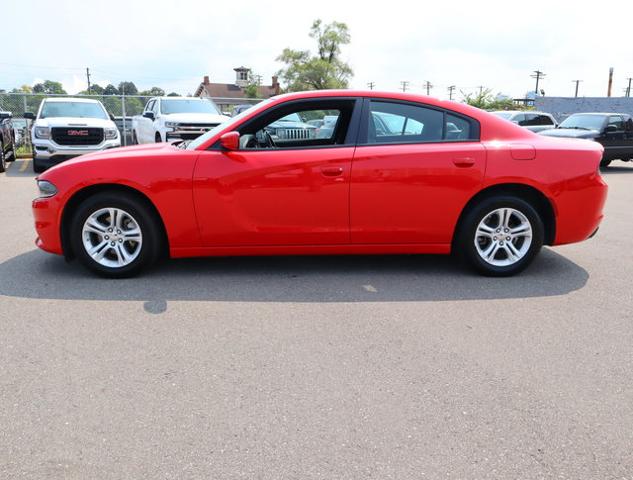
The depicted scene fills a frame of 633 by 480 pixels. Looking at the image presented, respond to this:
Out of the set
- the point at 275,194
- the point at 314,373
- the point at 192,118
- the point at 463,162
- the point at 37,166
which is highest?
the point at 192,118

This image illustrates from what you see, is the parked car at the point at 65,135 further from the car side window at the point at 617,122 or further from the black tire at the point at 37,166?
the car side window at the point at 617,122

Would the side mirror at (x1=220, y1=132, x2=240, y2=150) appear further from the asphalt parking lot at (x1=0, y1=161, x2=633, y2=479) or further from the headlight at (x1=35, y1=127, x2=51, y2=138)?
the headlight at (x1=35, y1=127, x2=51, y2=138)

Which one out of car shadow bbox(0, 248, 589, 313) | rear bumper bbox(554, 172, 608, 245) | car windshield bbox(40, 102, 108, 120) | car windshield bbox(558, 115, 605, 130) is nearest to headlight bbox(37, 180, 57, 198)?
car shadow bbox(0, 248, 589, 313)

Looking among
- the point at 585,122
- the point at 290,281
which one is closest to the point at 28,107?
the point at 585,122

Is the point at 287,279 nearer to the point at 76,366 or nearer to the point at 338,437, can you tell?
the point at 76,366

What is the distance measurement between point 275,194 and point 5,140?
11683 mm

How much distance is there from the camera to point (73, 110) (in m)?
15.1

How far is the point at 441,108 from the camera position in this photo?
206 inches

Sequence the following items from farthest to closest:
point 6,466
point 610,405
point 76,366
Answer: point 76,366 → point 610,405 → point 6,466

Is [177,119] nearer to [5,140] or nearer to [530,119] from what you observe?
[5,140]

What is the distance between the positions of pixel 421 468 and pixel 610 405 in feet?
3.95

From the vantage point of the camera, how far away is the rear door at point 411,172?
503 cm

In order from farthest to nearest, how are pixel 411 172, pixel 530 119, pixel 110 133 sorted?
pixel 530 119
pixel 110 133
pixel 411 172

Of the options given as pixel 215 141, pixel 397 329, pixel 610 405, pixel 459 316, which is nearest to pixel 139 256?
pixel 215 141
